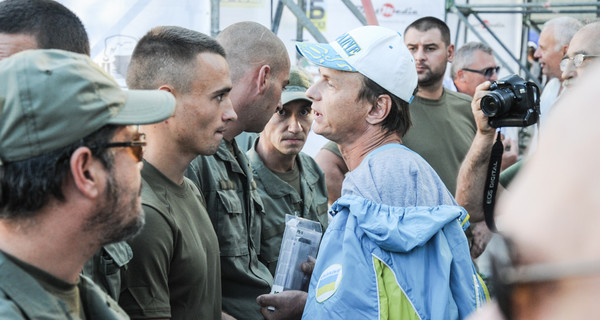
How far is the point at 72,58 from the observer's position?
1.67 m

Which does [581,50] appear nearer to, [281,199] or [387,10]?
[281,199]

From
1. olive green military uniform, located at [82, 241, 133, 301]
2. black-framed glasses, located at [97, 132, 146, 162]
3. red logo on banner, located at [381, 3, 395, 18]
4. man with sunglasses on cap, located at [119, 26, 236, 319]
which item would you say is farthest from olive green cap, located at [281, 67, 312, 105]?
red logo on banner, located at [381, 3, 395, 18]

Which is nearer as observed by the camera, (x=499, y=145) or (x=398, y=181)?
(x=398, y=181)

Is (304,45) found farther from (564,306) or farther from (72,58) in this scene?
(564,306)

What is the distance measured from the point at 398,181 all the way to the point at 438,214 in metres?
0.18

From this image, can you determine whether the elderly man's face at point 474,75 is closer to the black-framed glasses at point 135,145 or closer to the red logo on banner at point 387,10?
the red logo on banner at point 387,10

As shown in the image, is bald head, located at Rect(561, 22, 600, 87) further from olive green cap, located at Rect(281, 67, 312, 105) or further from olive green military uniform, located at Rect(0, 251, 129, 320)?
olive green military uniform, located at Rect(0, 251, 129, 320)

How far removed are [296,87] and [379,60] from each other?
56.7 inches

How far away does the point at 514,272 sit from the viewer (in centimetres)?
68

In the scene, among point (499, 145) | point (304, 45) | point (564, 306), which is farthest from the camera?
point (499, 145)

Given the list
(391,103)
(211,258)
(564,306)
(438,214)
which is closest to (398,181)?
(438,214)

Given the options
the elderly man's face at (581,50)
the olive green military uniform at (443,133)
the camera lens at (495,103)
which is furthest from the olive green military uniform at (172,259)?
the elderly man's face at (581,50)

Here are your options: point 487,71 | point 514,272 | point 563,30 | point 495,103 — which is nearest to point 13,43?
point 495,103

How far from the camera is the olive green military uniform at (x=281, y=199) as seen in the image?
332 centimetres
